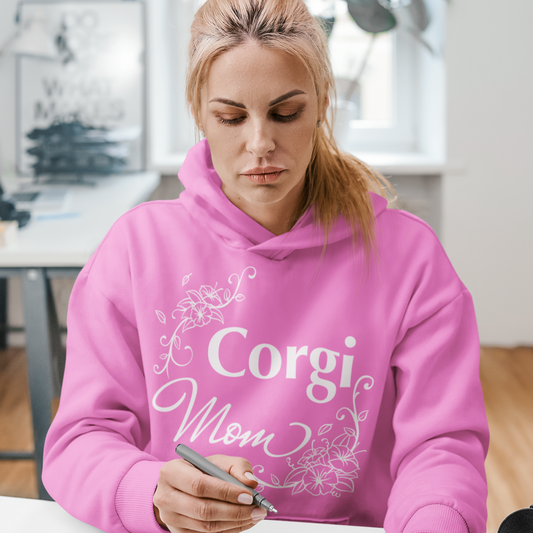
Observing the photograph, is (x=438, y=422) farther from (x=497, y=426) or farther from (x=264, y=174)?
(x=497, y=426)

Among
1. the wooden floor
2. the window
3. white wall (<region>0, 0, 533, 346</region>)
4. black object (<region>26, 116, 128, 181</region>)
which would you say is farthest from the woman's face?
white wall (<region>0, 0, 533, 346</region>)

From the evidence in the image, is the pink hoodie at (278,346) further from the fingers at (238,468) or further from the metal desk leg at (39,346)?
the metal desk leg at (39,346)

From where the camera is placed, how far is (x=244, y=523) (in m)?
0.57

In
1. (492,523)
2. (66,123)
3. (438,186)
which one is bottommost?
(492,523)

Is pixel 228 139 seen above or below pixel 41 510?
above

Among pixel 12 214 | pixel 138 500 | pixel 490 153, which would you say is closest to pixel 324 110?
pixel 138 500

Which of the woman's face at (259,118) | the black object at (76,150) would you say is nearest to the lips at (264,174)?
the woman's face at (259,118)

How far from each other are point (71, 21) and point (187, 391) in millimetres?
2037

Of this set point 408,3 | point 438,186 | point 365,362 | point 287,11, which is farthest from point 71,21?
point 365,362

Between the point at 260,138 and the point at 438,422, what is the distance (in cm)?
40

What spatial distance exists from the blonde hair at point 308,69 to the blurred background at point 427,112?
1469mm

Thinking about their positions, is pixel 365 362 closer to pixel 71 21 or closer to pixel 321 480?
pixel 321 480

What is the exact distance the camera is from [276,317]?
808 mm

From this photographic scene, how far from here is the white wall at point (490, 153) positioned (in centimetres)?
227
